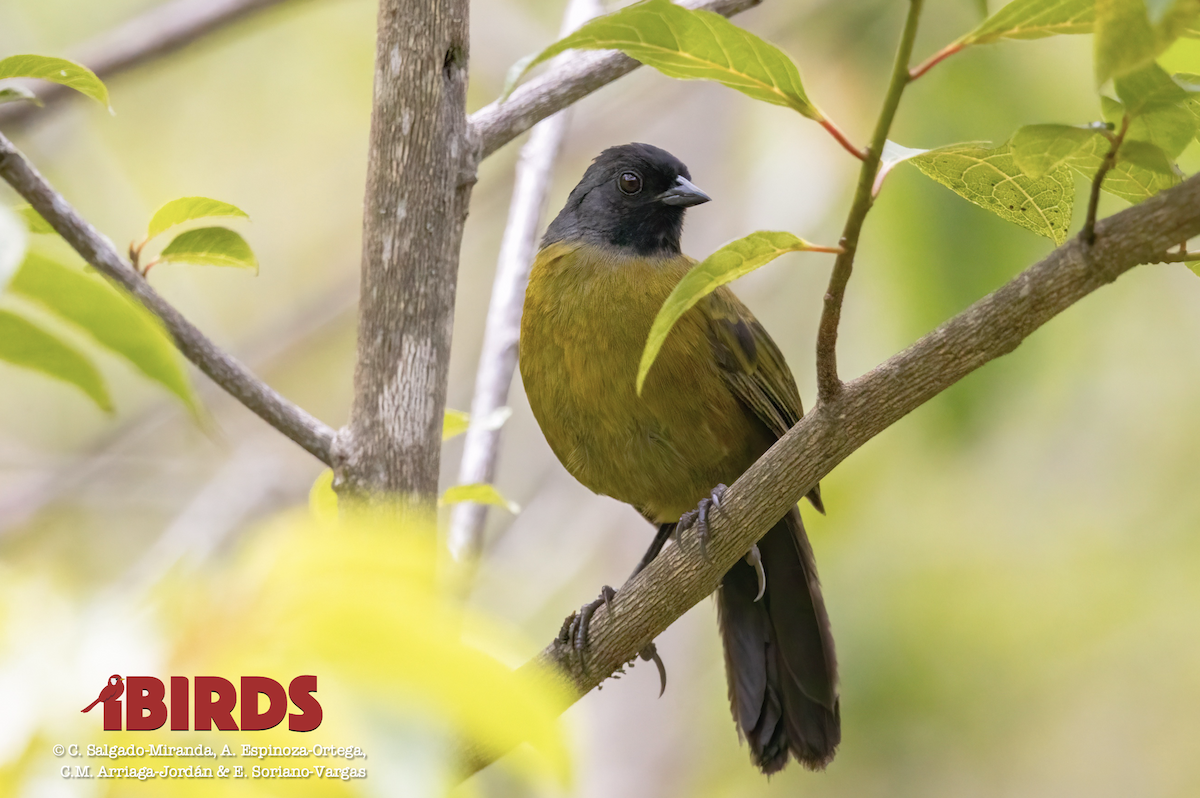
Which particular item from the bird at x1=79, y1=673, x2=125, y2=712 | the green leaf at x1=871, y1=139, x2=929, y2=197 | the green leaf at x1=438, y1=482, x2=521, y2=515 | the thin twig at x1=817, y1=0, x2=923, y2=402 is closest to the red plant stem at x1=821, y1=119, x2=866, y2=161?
the thin twig at x1=817, y1=0, x2=923, y2=402

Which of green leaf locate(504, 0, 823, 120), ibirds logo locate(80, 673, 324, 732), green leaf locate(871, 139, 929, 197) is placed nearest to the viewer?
ibirds logo locate(80, 673, 324, 732)

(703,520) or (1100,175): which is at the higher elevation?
(703,520)

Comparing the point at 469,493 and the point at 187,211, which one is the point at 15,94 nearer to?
the point at 187,211

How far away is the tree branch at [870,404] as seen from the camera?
60.1 inches

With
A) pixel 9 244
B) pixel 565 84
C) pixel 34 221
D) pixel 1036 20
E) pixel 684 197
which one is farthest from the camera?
pixel 684 197

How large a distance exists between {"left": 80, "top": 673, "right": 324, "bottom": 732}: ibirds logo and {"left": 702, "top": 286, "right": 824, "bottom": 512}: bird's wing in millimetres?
2449

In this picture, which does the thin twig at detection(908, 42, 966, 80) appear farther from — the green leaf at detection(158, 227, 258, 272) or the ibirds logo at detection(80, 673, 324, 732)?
the green leaf at detection(158, 227, 258, 272)

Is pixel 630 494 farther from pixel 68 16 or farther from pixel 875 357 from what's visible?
pixel 68 16

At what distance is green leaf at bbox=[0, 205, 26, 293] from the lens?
0.86m

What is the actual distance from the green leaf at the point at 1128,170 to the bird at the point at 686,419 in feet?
5.41

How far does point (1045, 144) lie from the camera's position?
4.73 ft

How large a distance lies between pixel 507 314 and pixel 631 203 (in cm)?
69

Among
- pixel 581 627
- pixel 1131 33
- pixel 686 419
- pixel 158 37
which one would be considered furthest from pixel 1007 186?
pixel 158 37

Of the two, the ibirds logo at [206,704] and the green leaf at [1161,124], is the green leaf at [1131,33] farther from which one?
the ibirds logo at [206,704]
